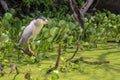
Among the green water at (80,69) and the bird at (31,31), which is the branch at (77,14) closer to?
the green water at (80,69)

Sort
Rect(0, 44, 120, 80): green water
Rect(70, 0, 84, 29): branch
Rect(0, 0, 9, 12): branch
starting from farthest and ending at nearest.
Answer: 1. Rect(0, 0, 9, 12): branch
2. Rect(70, 0, 84, 29): branch
3. Rect(0, 44, 120, 80): green water

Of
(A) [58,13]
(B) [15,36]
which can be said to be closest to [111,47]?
(B) [15,36]

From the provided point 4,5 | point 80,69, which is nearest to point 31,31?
A: point 80,69

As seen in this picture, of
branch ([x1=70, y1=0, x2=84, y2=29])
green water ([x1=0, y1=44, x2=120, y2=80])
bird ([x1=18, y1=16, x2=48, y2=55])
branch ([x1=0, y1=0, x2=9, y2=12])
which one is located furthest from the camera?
branch ([x1=0, y1=0, x2=9, y2=12])

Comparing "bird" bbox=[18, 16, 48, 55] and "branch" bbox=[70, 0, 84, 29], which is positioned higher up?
"branch" bbox=[70, 0, 84, 29]

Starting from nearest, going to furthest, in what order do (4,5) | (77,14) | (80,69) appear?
1. (80,69)
2. (77,14)
3. (4,5)

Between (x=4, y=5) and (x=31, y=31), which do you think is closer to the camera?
(x=31, y=31)

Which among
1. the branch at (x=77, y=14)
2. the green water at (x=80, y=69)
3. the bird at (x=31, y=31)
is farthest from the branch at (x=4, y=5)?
the bird at (x=31, y=31)

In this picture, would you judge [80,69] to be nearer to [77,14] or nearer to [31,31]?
[31,31]

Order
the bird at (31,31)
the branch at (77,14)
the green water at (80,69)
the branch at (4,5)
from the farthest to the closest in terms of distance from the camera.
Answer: the branch at (4,5) < the branch at (77,14) < the bird at (31,31) < the green water at (80,69)

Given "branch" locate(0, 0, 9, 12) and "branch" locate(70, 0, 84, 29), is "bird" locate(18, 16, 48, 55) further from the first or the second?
"branch" locate(0, 0, 9, 12)

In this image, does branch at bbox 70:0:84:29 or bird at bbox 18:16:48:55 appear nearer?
bird at bbox 18:16:48:55

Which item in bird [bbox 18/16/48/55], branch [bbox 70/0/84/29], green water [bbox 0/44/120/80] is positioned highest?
branch [bbox 70/0/84/29]

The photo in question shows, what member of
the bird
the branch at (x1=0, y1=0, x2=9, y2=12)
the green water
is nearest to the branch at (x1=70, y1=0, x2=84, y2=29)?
the green water
